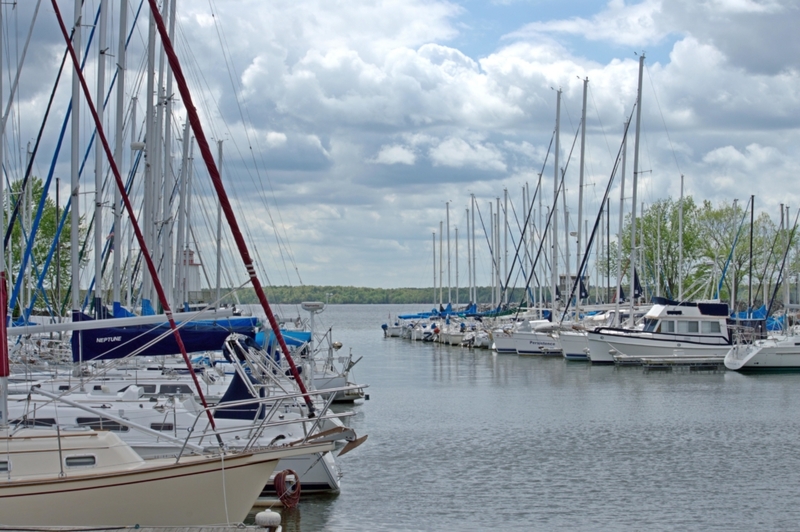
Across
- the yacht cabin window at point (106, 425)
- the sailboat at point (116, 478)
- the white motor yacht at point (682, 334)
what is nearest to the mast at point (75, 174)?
the yacht cabin window at point (106, 425)

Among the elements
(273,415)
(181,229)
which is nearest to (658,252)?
(181,229)

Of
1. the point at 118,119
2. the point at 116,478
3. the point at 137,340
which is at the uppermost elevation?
the point at 118,119

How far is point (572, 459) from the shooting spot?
2592 cm

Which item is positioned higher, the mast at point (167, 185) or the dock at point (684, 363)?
the mast at point (167, 185)

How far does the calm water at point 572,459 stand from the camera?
1967cm

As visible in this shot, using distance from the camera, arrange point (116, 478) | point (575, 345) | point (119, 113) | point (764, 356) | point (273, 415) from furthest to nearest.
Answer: point (575, 345)
point (764, 356)
point (119, 113)
point (273, 415)
point (116, 478)

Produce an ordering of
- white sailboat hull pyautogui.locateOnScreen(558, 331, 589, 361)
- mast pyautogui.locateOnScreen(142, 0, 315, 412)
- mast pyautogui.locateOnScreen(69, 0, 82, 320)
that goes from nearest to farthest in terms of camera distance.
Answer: mast pyautogui.locateOnScreen(142, 0, 315, 412)
mast pyautogui.locateOnScreen(69, 0, 82, 320)
white sailboat hull pyautogui.locateOnScreen(558, 331, 589, 361)

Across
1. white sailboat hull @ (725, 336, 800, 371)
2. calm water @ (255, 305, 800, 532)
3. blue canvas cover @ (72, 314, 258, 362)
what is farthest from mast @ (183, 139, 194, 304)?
white sailboat hull @ (725, 336, 800, 371)

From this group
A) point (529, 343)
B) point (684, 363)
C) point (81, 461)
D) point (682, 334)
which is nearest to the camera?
point (81, 461)

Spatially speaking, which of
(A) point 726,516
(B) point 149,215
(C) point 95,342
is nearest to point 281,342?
(C) point 95,342

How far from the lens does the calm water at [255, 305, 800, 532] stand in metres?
19.7

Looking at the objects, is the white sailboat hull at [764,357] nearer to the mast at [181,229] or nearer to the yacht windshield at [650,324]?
the yacht windshield at [650,324]

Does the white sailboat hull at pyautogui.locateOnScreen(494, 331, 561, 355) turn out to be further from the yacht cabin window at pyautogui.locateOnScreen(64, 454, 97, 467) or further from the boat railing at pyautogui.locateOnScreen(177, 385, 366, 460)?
the yacht cabin window at pyautogui.locateOnScreen(64, 454, 97, 467)

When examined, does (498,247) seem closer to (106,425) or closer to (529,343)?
(529,343)
